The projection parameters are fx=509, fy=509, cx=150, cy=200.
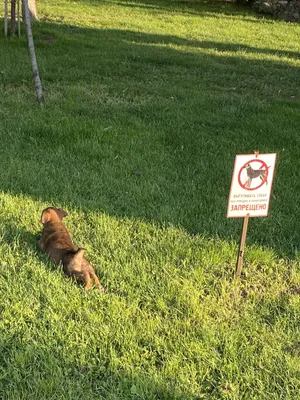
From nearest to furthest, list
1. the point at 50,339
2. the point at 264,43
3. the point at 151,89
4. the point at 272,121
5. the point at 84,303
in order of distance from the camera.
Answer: the point at 50,339, the point at 84,303, the point at 272,121, the point at 151,89, the point at 264,43

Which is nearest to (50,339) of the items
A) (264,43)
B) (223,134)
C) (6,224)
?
(6,224)

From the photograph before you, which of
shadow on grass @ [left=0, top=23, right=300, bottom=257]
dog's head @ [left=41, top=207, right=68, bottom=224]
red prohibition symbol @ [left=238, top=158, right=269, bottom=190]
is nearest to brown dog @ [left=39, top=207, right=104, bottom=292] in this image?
dog's head @ [left=41, top=207, right=68, bottom=224]

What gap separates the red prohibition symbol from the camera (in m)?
2.84

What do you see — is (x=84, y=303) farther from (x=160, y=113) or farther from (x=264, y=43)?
(x=264, y=43)

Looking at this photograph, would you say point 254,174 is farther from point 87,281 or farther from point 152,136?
point 152,136

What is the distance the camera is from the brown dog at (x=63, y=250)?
293 cm

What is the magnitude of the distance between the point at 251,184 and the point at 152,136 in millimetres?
2678

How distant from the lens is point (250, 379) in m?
2.40

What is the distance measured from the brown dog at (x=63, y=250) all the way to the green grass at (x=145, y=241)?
74 mm

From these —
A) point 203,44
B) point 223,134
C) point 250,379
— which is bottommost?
point 250,379

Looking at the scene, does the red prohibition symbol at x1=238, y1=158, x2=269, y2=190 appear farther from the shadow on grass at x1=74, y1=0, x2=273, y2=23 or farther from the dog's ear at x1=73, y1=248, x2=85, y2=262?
the shadow on grass at x1=74, y1=0, x2=273, y2=23

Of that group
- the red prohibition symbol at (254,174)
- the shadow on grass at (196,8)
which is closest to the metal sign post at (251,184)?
the red prohibition symbol at (254,174)

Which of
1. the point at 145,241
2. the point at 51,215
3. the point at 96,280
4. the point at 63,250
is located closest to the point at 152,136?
the point at 145,241

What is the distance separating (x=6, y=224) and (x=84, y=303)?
3.54 ft
